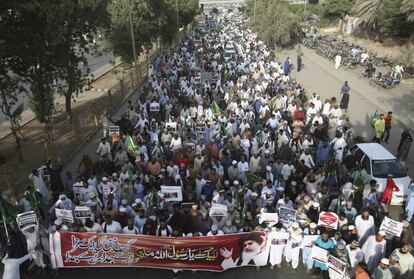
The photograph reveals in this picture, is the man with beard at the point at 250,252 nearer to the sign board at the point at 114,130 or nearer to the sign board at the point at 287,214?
the sign board at the point at 287,214

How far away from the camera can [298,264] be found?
8938 mm

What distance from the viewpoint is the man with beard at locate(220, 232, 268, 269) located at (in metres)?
8.34

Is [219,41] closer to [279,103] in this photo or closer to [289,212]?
[279,103]

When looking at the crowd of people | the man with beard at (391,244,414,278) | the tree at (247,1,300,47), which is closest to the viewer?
the man with beard at (391,244,414,278)

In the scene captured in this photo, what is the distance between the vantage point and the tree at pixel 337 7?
49369 millimetres

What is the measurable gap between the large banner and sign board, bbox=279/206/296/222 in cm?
66

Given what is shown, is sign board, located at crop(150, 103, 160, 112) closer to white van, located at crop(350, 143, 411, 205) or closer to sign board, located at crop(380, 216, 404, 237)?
white van, located at crop(350, 143, 411, 205)

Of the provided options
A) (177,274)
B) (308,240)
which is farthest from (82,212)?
(308,240)

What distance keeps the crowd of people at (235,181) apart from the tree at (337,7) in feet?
123

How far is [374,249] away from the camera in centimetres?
782

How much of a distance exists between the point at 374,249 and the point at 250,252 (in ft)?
7.99

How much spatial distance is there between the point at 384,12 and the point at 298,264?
33247mm

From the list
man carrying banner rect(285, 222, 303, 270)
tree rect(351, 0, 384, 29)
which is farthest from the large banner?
tree rect(351, 0, 384, 29)

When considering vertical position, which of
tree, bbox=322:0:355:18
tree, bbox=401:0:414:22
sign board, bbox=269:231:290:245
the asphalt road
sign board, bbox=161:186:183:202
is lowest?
the asphalt road
